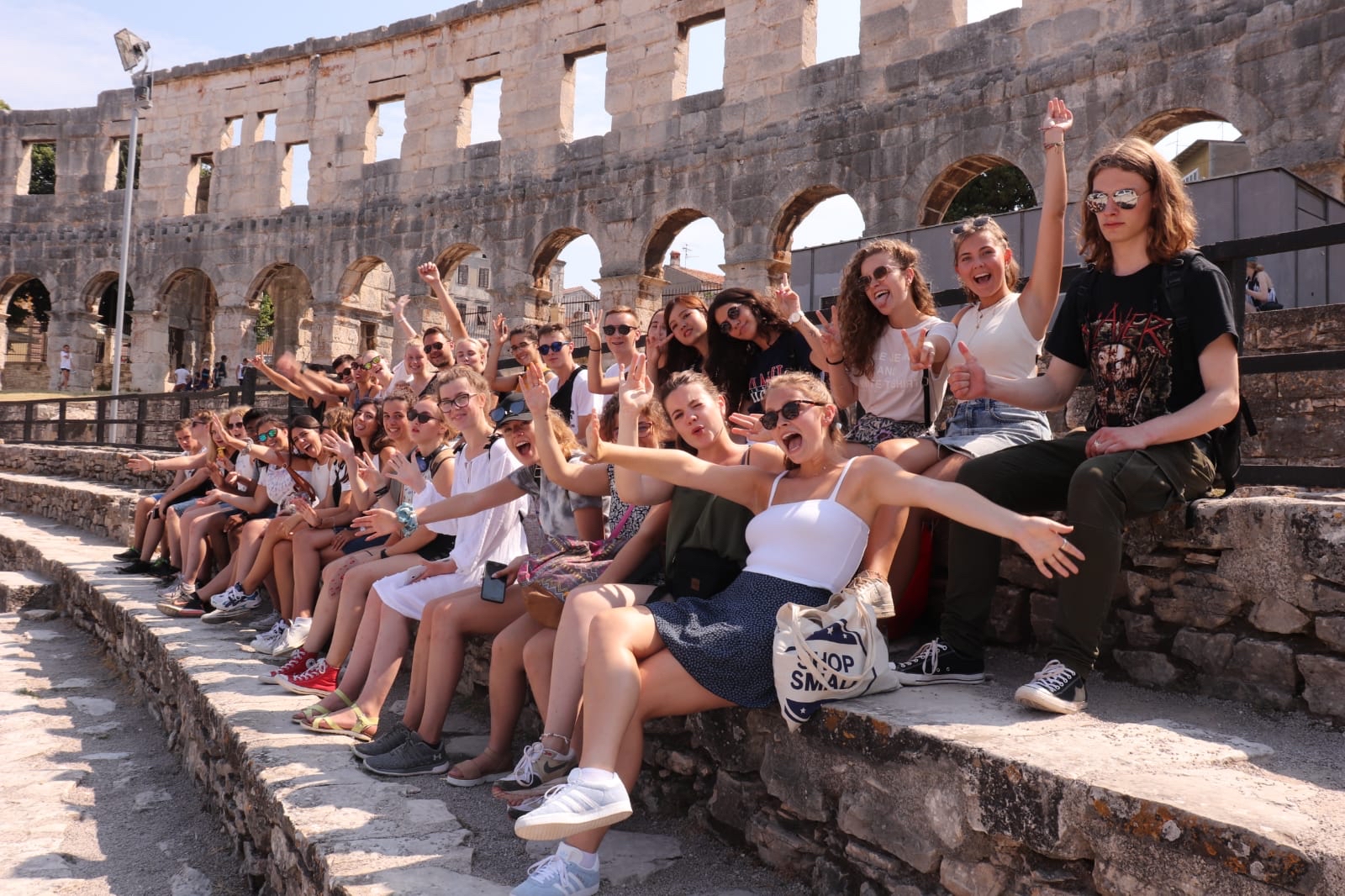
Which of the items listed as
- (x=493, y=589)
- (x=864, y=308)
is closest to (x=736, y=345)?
(x=864, y=308)

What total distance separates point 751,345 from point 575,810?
2.60m

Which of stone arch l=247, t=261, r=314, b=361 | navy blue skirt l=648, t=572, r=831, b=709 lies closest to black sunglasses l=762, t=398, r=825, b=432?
navy blue skirt l=648, t=572, r=831, b=709

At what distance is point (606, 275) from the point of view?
51.4 feet

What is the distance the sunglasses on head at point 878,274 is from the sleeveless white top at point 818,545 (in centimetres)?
112

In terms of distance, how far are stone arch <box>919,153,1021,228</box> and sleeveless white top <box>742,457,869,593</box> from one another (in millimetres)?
9792

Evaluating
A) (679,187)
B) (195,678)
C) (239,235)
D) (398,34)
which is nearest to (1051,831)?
(195,678)

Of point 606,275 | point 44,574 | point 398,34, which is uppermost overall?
point 398,34

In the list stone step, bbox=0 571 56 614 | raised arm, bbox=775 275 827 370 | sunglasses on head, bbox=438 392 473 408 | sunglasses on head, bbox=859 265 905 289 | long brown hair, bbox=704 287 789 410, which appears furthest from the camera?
stone step, bbox=0 571 56 614

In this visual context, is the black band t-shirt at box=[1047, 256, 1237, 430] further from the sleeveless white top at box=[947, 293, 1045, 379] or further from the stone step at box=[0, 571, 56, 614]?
the stone step at box=[0, 571, 56, 614]

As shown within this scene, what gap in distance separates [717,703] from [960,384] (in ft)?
4.33

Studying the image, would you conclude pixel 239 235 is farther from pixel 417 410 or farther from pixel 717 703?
pixel 717 703

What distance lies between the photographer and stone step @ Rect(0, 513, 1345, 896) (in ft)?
6.48

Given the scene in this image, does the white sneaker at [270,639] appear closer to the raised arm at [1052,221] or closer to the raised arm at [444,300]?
the raised arm at [444,300]

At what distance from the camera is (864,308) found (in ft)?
13.3
